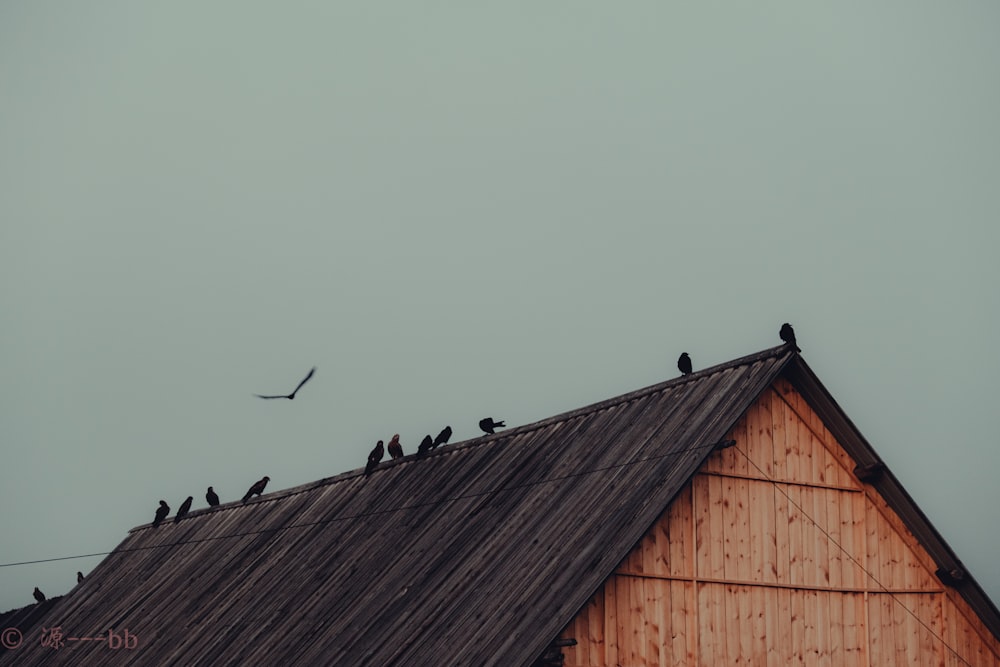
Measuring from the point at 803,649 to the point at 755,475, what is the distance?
262 centimetres

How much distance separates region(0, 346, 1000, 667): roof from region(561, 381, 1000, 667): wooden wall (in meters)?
0.47

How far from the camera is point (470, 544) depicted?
22172 mm

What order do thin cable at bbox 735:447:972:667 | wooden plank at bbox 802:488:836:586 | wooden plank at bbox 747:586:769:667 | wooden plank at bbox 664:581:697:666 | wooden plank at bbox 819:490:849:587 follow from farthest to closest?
1. wooden plank at bbox 819:490:849:587
2. wooden plank at bbox 802:488:836:586
3. thin cable at bbox 735:447:972:667
4. wooden plank at bbox 747:586:769:667
5. wooden plank at bbox 664:581:697:666

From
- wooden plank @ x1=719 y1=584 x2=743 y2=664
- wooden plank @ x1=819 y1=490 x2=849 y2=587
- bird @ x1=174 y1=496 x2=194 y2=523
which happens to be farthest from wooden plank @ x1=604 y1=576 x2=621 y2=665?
bird @ x1=174 y1=496 x2=194 y2=523

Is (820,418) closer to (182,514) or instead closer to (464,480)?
(464,480)

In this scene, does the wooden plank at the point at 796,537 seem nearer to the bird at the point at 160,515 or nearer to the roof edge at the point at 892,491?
the roof edge at the point at 892,491

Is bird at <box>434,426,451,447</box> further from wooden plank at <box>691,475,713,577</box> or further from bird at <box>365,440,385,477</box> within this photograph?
wooden plank at <box>691,475,713,577</box>

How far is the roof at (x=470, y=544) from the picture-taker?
760 inches

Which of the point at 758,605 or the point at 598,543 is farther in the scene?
the point at 758,605

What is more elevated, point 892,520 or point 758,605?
point 892,520

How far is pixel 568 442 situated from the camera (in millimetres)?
23641

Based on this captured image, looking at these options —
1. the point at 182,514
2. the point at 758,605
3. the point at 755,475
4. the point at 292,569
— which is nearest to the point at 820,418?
the point at 755,475

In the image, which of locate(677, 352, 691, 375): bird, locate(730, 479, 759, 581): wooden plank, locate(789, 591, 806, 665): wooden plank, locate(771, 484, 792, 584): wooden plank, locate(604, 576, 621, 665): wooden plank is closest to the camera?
locate(604, 576, 621, 665): wooden plank

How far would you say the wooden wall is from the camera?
19453 mm
